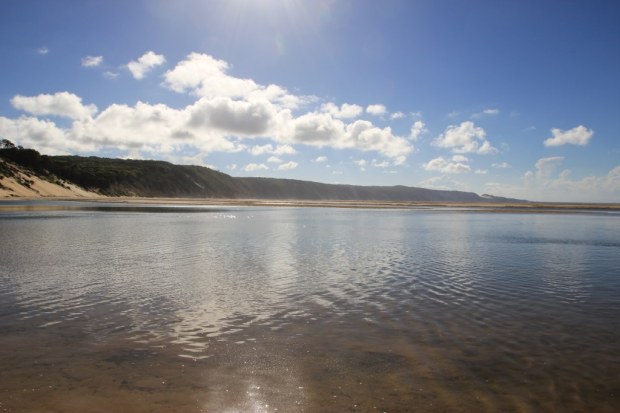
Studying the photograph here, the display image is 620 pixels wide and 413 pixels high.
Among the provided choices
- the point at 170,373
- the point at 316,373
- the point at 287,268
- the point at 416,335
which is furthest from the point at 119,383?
the point at 287,268

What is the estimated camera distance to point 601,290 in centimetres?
1719

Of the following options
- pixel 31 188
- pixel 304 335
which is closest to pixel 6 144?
pixel 31 188

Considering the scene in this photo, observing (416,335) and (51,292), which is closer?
(416,335)

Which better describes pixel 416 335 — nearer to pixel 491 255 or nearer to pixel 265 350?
pixel 265 350

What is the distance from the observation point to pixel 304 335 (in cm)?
1109

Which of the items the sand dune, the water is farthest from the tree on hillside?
the water

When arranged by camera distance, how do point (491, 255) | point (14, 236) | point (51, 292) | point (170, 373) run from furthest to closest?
point (14, 236)
point (491, 255)
point (51, 292)
point (170, 373)

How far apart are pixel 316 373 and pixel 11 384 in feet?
18.9

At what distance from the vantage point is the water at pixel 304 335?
305 inches

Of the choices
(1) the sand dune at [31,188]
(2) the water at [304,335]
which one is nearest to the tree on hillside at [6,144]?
(1) the sand dune at [31,188]

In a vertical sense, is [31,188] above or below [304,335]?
above

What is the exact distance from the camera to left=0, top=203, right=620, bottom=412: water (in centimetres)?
775

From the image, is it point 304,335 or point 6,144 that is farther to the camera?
point 6,144

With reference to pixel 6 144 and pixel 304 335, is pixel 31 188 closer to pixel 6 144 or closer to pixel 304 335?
pixel 6 144
